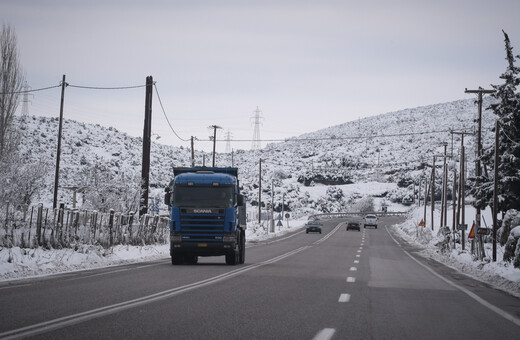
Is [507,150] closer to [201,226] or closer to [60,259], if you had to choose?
[201,226]

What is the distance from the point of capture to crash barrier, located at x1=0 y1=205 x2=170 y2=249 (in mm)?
21641

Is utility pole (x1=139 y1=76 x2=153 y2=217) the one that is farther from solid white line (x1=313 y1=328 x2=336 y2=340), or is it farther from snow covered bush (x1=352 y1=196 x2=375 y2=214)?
snow covered bush (x1=352 y1=196 x2=375 y2=214)

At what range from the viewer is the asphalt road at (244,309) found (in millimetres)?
8805

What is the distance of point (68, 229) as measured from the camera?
24.4 metres

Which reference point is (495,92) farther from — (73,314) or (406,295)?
(73,314)

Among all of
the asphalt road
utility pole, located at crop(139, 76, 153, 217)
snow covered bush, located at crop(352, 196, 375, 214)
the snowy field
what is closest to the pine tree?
the snowy field

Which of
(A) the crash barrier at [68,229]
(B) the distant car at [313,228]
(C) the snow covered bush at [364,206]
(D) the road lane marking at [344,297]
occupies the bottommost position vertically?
(B) the distant car at [313,228]

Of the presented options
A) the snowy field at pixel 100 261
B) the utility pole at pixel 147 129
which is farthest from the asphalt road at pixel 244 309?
the utility pole at pixel 147 129

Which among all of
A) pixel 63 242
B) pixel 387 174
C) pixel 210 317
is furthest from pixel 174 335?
pixel 387 174

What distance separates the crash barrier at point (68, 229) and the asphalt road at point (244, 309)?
4.51 meters

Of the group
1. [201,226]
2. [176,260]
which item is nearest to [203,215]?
[201,226]

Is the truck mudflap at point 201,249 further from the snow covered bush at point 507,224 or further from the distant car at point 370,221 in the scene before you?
the distant car at point 370,221

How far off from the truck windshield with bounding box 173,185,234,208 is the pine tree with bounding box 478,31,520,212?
24849mm

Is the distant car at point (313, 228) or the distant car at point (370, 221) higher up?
the distant car at point (370, 221)
